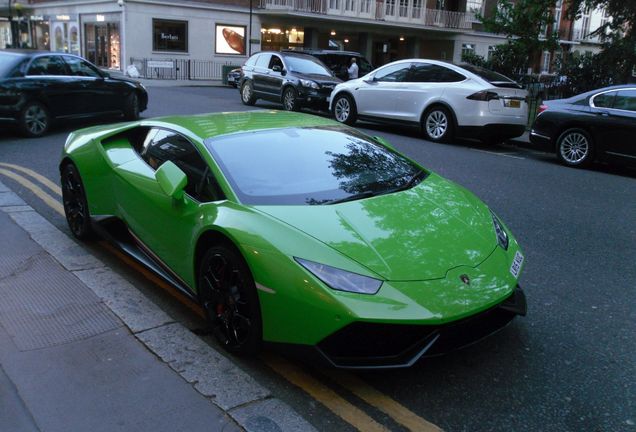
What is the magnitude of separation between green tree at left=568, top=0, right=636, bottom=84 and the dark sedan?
20.3ft

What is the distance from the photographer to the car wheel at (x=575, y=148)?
32.6 feet

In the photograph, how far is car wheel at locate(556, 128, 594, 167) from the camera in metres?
9.95

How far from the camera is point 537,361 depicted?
137 inches

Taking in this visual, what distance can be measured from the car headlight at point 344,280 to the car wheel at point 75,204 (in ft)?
9.56

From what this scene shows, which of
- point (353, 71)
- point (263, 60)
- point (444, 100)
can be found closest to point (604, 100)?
point (444, 100)

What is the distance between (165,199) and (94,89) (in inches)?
348

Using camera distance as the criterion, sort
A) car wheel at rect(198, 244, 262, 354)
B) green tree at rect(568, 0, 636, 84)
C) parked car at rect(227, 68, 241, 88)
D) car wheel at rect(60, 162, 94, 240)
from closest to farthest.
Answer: car wheel at rect(198, 244, 262, 354) → car wheel at rect(60, 162, 94, 240) → green tree at rect(568, 0, 636, 84) → parked car at rect(227, 68, 241, 88)

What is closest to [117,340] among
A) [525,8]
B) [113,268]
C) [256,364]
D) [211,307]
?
[211,307]

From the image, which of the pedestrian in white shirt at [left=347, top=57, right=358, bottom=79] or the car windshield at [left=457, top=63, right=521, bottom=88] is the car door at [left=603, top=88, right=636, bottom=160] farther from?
the pedestrian in white shirt at [left=347, top=57, right=358, bottom=79]

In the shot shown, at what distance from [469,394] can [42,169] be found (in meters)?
7.17

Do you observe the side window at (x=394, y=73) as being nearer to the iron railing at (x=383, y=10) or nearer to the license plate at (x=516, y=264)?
the license plate at (x=516, y=264)

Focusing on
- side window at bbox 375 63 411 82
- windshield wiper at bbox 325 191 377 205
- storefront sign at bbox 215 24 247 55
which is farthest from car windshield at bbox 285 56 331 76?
storefront sign at bbox 215 24 247 55

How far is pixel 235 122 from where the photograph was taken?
4477mm

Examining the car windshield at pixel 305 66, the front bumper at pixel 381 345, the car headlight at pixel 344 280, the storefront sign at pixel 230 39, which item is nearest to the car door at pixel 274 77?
the car windshield at pixel 305 66
